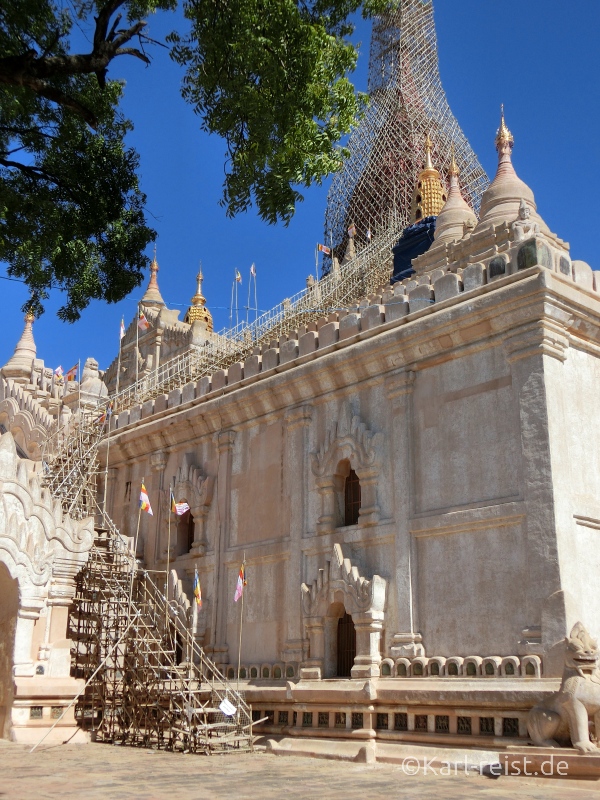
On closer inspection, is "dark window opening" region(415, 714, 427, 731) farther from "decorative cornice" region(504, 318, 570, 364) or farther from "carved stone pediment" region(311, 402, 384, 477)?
"decorative cornice" region(504, 318, 570, 364)

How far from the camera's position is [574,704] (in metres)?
12.7

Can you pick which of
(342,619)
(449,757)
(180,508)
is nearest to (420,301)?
(342,619)

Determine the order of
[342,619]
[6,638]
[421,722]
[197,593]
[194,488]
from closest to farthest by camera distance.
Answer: [421,722], [342,619], [6,638], [197,593], [194,488]

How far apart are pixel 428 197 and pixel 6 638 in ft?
117

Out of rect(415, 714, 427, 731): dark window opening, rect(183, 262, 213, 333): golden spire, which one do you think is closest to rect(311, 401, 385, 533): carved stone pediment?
rect(415, 714, 427, 731): dark window opening

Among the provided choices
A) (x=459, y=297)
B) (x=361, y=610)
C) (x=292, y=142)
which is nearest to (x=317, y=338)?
(x=459, y=297)

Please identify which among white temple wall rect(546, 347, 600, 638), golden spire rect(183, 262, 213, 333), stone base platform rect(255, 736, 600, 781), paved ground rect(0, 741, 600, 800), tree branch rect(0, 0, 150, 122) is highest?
golden spire rect(183, 262, 213, 333)

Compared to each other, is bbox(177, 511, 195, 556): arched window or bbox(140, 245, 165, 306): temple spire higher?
bbox(140, 245, 165, 306): temple spire

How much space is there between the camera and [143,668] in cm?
1914

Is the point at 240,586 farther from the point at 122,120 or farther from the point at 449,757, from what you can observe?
the point at 122,120

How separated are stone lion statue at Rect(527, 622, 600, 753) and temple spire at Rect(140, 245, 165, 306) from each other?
48.5 m

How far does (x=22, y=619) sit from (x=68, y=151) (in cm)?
1011

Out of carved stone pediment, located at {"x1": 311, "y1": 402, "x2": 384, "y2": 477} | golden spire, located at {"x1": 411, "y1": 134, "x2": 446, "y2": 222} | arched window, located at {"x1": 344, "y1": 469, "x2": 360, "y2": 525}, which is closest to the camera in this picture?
carved stone pediment, located at {"x1": 311, "y1": 402, "x2": 384, "y2": 477}

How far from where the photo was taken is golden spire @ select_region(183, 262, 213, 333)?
60.0m
